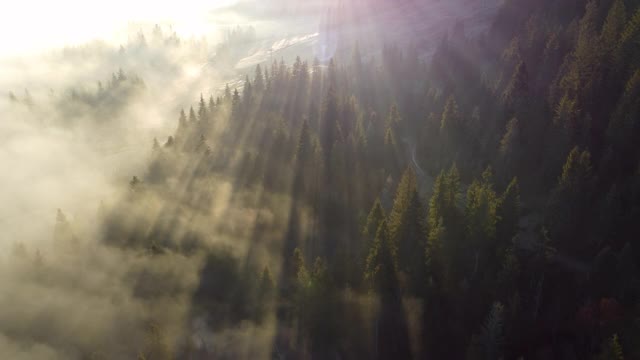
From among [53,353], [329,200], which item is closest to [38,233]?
[53,353]

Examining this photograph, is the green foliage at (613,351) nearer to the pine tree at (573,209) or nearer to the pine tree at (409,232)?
the pine tree at (573,209)

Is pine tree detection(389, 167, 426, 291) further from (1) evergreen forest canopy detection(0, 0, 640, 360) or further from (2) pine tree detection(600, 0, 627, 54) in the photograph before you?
(2) pine tree detection(600, 0, 627, 54)

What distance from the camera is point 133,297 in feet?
284

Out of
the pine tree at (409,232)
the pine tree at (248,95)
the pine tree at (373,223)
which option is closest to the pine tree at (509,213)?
the pine tree at (409,232)

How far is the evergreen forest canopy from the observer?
6906 centimetres

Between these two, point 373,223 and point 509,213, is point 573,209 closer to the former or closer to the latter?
point 509,213

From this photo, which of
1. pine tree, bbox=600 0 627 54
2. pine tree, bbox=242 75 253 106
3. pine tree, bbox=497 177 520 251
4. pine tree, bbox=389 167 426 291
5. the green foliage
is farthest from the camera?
pine tree, bbox=242 75 253 106

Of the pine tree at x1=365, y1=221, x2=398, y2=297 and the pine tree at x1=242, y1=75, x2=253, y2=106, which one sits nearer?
the pine tree at x1=365, y1=221, x2=398, y2=297

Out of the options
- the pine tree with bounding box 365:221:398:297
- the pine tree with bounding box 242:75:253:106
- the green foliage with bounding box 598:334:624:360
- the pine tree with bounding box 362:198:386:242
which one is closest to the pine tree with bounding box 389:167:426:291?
the pine tree with bounding box 362:198:386:242

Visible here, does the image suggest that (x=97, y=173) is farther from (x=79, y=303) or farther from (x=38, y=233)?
(x=79, y=303)

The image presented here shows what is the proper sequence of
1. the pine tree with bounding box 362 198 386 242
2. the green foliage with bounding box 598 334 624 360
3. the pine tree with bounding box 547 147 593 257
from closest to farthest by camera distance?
the green foliage with bounding box 598 334 624 360 → the pine tree with bounding box 547 147 593 257 → the pine tree with bounding box 362 198 386 242

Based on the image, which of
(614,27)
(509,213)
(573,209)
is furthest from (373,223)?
(614,27)

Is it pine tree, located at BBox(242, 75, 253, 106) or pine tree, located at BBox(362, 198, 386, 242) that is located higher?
pine tree, located at BBox(362, 198, 386, 242)

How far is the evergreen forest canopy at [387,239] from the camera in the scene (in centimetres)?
6906
